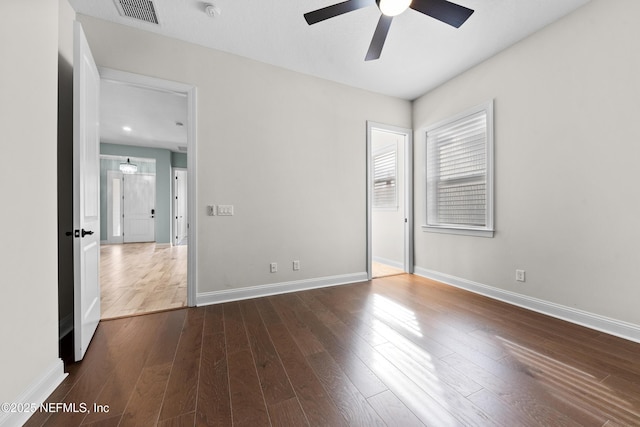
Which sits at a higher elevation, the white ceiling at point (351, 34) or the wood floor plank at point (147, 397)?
the white ceiling at point (351, 34)

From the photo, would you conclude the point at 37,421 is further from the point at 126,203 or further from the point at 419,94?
the point at 126,203

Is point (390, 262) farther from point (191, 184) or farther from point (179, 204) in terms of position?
point (179, 204)

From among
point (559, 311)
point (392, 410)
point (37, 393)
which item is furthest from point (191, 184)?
point (559, 311)

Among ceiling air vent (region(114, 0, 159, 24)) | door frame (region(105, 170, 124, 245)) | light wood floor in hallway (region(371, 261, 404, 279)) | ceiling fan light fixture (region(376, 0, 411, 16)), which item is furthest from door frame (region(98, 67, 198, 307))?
door frame (region(105, 170, 124, 245))

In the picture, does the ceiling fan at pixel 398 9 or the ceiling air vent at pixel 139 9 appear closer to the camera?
the ceiling fan at pixel 398 9

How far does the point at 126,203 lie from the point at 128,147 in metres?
1.67

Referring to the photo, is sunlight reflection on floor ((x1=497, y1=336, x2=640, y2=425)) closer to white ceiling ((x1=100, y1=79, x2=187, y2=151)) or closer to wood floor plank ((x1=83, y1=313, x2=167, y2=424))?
wood floor plank ((x1=83, y1=313, x2=167, y2=424))

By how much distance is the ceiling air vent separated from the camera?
211cm

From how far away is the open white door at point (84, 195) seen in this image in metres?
1.66

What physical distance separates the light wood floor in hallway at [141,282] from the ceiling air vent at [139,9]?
2.79 meters

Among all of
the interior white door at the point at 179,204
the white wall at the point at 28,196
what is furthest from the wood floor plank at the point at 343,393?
the interior white door at the point at 179,204

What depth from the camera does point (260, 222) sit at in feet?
9.71

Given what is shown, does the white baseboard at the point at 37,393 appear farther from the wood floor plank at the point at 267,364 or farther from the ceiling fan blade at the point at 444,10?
the ceiling fan blade at the point at 444,10

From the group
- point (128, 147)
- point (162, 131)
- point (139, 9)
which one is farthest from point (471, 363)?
point (128, 147)
